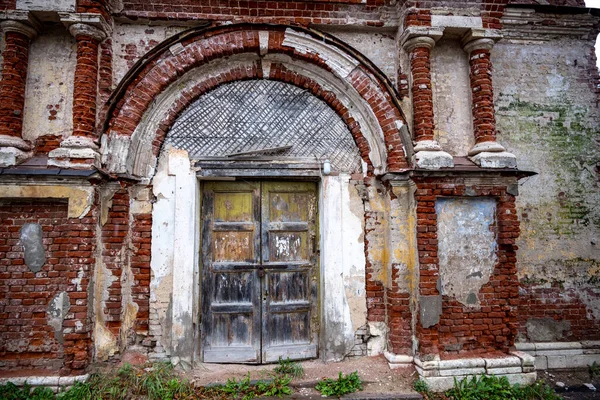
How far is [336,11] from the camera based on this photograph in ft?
16.3

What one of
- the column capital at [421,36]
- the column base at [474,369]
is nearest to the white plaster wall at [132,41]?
the column capital at [421,36]

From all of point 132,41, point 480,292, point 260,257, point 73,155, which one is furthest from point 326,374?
point 132,41

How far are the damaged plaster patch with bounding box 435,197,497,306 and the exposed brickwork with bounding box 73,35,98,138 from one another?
166 inches

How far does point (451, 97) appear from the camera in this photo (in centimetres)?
507

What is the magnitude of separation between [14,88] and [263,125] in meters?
2.87

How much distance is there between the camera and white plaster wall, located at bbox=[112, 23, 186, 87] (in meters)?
4.77

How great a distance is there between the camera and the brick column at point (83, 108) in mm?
4266

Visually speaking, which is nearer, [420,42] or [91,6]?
[91,6]

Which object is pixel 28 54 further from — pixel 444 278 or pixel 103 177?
pixel 444 278

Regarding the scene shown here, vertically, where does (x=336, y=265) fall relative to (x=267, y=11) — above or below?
below

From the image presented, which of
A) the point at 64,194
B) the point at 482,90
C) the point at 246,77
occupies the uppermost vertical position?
the point at 246,77

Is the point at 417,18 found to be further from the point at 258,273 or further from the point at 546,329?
the point at 546,329

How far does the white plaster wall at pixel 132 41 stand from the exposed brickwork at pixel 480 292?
3.69m

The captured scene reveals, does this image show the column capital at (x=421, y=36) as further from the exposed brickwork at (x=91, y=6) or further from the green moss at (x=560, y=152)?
the exposed brickwork at (x=91, y=6)
